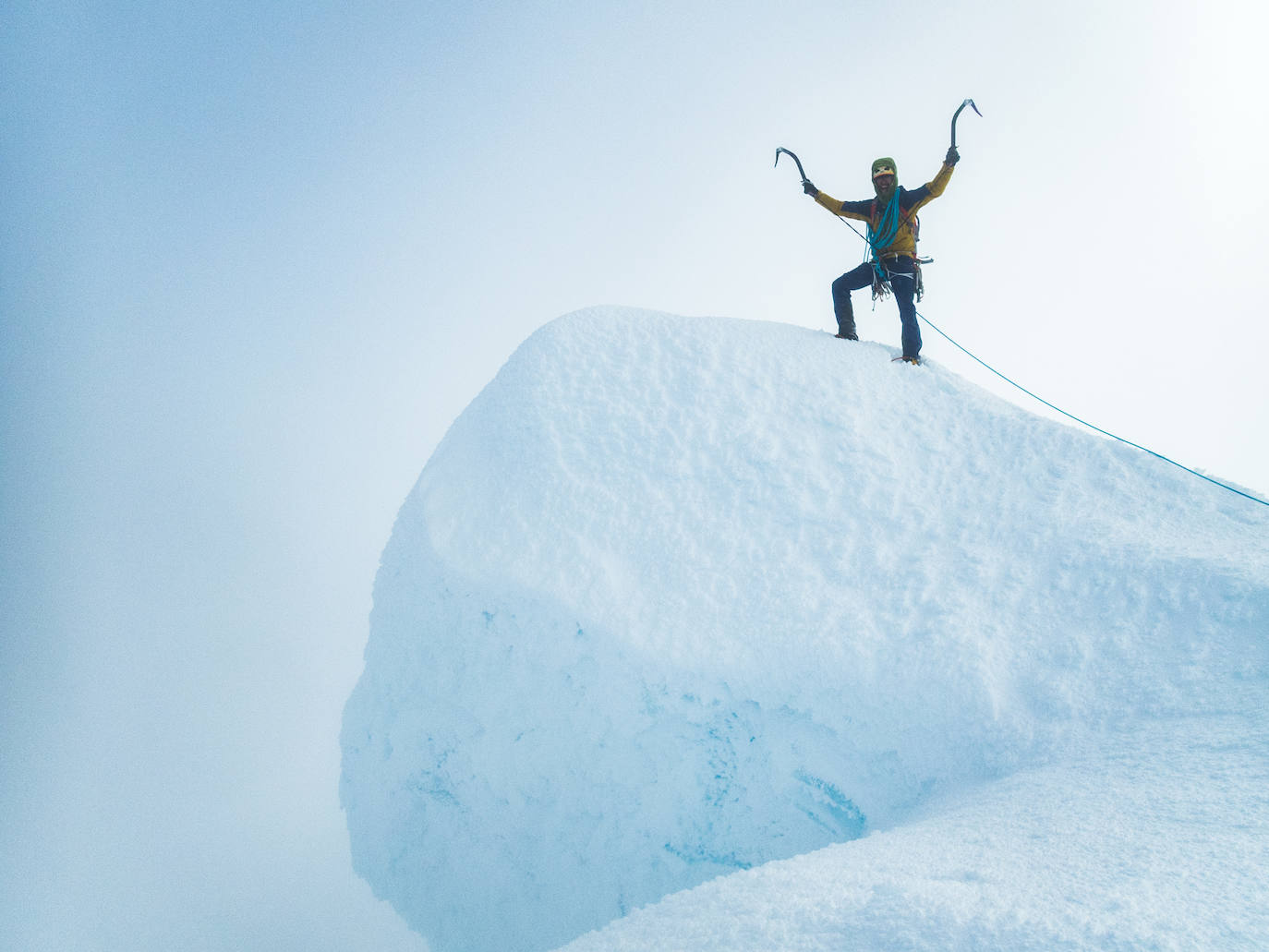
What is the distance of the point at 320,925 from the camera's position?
605cm

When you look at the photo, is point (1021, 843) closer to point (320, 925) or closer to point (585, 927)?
point (585, 927)

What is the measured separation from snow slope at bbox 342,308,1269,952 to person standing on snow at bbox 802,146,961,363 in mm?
379

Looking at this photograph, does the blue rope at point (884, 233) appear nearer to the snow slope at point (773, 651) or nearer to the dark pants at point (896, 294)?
the dark pants at point (896, 294)

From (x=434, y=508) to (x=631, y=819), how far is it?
200 cm

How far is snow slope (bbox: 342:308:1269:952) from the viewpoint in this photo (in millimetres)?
1933

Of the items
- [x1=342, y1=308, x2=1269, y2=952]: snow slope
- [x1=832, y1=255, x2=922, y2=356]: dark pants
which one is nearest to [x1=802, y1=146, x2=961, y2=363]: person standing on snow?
[x1=832, y1=255, x2=922, y2=356]: dark pants

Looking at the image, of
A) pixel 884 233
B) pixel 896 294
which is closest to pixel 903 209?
pixel 884 233

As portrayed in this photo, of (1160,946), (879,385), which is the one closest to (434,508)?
(879,385)

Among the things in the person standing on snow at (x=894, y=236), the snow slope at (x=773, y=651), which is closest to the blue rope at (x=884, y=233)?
the person standing on snow at (x=894, y=236)

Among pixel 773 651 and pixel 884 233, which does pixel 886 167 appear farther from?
pixel 773 651

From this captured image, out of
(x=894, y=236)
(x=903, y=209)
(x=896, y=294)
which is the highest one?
(x=903, y=209)

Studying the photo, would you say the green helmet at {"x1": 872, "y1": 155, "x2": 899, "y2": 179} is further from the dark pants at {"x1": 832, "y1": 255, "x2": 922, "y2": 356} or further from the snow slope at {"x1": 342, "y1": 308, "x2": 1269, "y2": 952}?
the snow slope at {"x1": 342, "y1": 308, "x2": 1269, "y2": 952}

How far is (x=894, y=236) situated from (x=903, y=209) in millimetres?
187

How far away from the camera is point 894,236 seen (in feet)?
13.9
